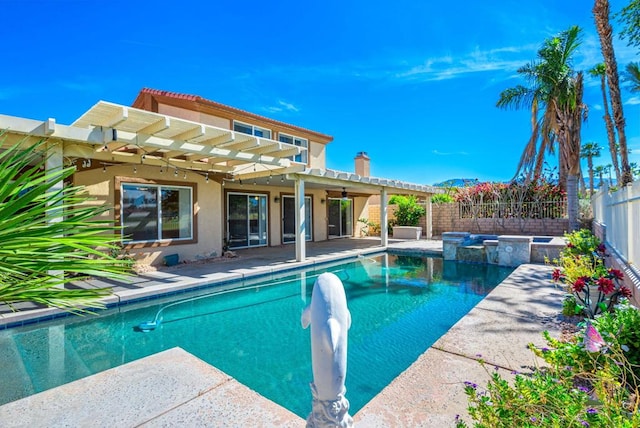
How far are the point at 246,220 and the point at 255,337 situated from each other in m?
10.1

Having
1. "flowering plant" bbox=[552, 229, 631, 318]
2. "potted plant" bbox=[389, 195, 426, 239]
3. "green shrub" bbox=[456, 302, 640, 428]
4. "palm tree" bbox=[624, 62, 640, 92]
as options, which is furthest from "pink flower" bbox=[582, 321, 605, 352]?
"potted plant" bbox=[389, 195, 426, 239]

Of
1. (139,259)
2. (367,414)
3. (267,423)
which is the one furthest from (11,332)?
(367,414)

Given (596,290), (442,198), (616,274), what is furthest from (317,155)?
(616,274)

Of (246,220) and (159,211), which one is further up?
(159,211)

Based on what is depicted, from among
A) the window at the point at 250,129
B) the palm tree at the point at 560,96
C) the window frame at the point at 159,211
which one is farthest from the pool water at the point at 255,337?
the palm tree at the point at 560,96

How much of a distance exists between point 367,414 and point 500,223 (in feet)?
60.4

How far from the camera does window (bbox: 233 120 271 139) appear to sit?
1452cm

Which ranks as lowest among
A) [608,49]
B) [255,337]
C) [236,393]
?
[255,337]

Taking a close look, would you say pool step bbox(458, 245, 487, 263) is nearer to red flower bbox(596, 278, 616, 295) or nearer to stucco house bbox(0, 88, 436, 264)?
stucco house bbox(0, 88, 436, 264)

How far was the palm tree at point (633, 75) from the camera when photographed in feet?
45.3

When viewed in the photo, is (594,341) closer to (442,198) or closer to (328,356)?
(328,356)

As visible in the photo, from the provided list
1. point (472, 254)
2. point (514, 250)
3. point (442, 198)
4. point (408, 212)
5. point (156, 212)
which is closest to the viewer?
point (156, 212)

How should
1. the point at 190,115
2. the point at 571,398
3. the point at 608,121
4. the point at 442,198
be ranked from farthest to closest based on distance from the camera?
the point at 442,198
the point at 608,121
the point at 190,115
the point at 571,398

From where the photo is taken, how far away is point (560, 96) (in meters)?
13.7
